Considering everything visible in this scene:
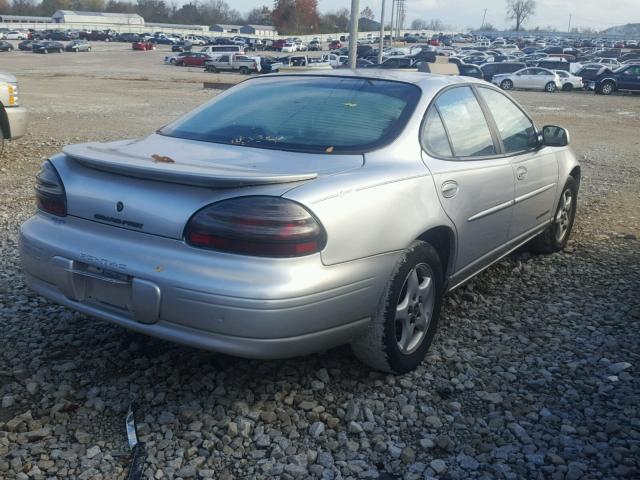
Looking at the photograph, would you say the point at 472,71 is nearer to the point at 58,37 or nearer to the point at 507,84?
the point at 507,84

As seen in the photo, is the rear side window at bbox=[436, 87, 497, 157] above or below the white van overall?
above

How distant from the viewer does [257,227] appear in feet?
8.87

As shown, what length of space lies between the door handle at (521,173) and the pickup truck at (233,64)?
44006mm

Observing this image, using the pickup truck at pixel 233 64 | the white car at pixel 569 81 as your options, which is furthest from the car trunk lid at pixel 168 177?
the pickup truck at pixel 233 64

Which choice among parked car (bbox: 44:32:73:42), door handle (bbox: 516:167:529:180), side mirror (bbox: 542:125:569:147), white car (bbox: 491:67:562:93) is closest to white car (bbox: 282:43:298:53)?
parked car (bbox: 44:32:73:42)

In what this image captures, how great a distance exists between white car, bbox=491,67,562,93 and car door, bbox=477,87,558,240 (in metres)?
31.7

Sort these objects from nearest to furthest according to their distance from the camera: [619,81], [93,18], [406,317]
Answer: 1. [406,317]
2. [619,81]
3. [93,18]

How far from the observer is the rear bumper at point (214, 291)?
2.70 metres

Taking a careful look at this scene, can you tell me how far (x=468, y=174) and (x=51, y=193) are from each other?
2229 mm

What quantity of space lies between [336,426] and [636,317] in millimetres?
2462

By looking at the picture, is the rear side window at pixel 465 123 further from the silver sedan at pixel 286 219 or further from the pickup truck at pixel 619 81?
the pickup truck at pixel 619 81

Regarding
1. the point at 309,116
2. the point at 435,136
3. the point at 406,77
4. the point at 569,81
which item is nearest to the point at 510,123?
the point at 406,77

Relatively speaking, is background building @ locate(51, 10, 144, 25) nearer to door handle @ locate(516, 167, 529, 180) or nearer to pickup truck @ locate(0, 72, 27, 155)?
pickup truck @ locate(0, 72, 27, 155)

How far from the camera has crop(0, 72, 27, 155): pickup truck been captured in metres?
8.16
